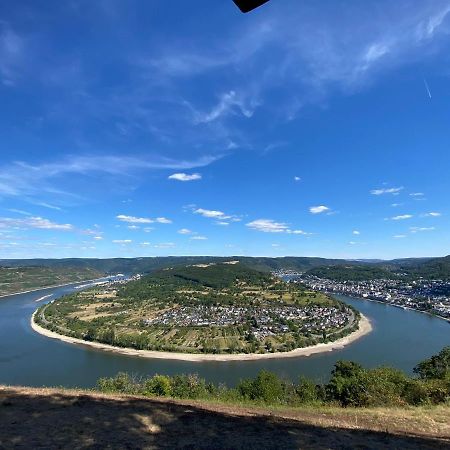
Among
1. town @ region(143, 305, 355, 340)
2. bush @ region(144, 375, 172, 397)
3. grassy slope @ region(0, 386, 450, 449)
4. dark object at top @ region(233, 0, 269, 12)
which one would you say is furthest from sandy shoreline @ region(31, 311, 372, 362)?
dark object at top @ region(233, 0, 269, 12)

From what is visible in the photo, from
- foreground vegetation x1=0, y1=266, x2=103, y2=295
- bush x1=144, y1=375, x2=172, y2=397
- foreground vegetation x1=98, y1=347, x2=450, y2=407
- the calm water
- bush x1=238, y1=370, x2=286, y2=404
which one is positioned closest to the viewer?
foreground vegetation x1=98, y1=347, x2=450, y2=407

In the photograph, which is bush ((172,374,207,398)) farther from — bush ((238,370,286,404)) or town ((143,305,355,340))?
town ((143,305,355,340))

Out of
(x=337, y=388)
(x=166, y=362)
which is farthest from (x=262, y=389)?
(x=166, y=362)

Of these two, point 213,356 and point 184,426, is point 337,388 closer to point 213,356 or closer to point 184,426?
point 184,426

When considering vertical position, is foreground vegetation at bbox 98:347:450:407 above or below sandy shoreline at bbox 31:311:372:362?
above

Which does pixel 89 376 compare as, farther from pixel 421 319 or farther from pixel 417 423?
pixel 421 319

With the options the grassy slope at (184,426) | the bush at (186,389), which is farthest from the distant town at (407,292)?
the grassy slope at (184,426)
